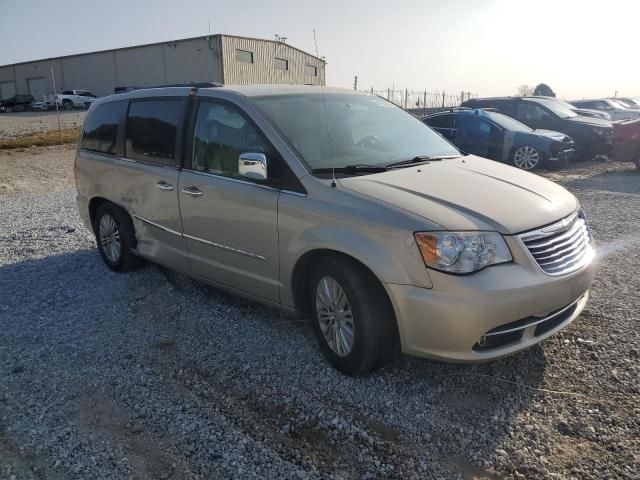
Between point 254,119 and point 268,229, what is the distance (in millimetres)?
829

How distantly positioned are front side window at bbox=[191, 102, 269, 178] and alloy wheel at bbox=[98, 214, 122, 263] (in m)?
1.69

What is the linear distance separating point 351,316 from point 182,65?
146 feet

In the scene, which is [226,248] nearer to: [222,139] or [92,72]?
[222,139]

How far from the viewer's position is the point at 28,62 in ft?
192

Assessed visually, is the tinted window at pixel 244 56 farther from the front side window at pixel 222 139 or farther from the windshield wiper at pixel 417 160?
the windshield wiper at pixel 417 160

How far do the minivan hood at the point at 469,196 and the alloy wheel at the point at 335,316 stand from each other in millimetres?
656

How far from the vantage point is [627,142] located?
1269cm

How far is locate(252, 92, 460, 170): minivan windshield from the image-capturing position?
12.6 feet

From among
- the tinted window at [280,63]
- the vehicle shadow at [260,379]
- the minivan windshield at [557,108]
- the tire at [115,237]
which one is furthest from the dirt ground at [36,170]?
the tinted window at [280,63]

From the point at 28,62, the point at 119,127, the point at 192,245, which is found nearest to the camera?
the point at 192,245

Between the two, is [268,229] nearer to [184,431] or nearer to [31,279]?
[184,431]

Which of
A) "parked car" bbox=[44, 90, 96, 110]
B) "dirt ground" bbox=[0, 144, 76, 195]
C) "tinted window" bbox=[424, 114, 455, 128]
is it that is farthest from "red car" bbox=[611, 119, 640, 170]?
"parked car" bbox=[44, 90, 96, 110]

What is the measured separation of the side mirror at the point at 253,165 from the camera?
3.65 m

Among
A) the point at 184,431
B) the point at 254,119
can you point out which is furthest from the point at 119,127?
the point at 184,431
